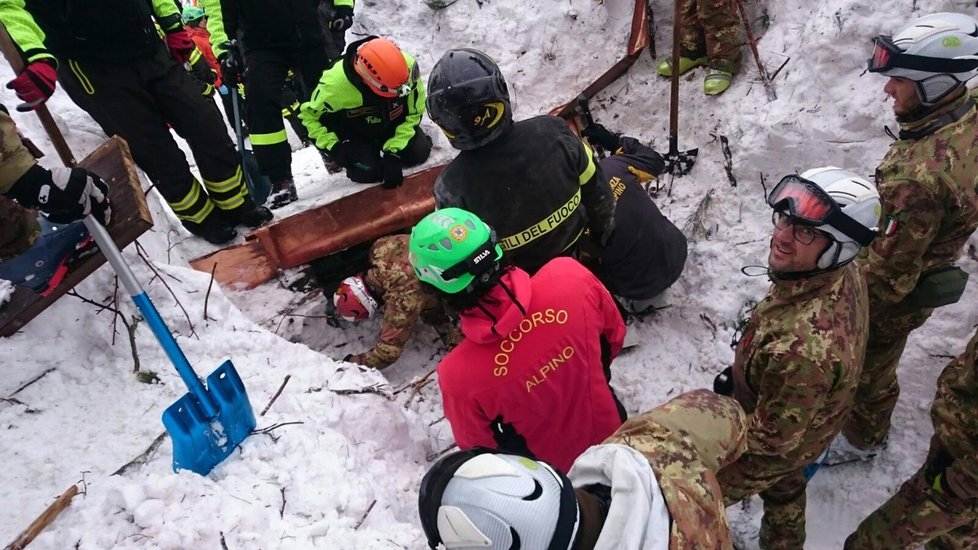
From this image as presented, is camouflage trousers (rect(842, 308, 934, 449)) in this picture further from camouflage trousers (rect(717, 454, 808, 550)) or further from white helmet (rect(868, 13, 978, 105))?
white helmet (rect(868, 13, 978, 105))

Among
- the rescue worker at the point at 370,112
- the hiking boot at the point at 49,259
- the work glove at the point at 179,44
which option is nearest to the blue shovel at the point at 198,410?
the hiking boot at the point at 49,259

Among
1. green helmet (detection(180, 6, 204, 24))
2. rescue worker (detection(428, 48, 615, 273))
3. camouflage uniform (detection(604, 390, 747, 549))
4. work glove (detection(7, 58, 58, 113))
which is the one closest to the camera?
camouflage uniform (detection(604, 390, 747, 549))

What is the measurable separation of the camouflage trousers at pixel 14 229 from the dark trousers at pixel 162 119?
1.39 meters

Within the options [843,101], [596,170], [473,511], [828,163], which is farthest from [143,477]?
[843,101]

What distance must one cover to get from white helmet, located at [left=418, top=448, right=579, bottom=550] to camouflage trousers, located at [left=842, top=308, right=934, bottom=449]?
2.67m

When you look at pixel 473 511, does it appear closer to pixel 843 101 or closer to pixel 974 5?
pixel 843 101

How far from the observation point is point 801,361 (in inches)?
90.3

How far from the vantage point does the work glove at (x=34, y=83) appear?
3092 millimetres

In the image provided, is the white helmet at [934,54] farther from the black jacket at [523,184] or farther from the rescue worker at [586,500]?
the rescue worker at [586,500]

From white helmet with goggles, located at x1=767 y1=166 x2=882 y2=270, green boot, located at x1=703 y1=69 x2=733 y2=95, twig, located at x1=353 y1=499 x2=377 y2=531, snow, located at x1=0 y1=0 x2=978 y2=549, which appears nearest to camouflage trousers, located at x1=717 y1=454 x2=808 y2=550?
snow, located at x1=0 y1=0 x2=978 y2=549

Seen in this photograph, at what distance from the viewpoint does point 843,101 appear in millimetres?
4387

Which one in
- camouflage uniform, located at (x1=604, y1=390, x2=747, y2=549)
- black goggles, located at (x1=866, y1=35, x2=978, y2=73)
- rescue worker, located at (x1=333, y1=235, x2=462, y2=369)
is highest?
black goggles, located at (x1=866, y1=35, x2=978, y2=73)

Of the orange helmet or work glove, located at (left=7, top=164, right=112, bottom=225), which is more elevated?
work glove, located at (left=7, top=164, right=112, bottom=225)

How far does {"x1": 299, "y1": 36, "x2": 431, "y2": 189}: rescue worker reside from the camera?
4668mm
